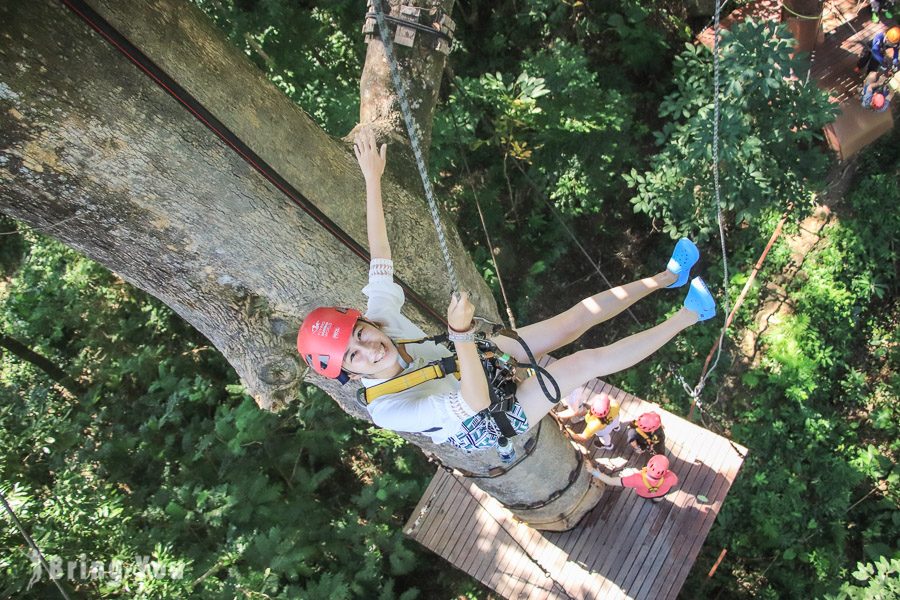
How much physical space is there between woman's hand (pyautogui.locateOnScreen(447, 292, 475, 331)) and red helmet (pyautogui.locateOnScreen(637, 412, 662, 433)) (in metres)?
2.95

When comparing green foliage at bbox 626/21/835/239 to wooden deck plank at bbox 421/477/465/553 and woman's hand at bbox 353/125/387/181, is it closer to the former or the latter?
woman's hand at bbox 353/125/387/181

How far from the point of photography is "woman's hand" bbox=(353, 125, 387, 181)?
3.04 metres

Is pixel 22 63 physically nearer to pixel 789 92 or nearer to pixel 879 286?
pixel 789 92

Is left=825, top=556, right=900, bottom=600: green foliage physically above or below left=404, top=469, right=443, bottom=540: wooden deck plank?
above

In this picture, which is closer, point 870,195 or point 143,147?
point 143,147

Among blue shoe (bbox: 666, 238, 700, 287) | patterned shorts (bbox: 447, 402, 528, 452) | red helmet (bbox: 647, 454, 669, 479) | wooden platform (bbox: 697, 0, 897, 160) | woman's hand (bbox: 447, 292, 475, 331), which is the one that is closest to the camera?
woman's hand (bbox: 447, 292, 475, 331)

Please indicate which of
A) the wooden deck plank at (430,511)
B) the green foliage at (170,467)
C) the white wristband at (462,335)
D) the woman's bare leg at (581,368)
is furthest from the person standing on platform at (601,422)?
the white wristband at (462,335)

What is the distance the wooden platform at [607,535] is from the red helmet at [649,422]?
0.38 m

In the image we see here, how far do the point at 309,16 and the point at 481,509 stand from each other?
4992 mm

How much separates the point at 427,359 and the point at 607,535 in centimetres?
271

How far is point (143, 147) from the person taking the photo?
2.34m

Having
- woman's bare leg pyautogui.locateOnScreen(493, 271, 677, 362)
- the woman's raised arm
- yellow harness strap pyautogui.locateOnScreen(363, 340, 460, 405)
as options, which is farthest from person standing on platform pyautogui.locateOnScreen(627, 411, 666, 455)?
the woman's raised arm

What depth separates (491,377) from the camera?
2.97 meters

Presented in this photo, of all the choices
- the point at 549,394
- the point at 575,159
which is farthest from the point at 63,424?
the point at 575,159
